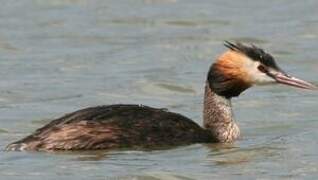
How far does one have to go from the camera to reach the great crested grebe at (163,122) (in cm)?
1312

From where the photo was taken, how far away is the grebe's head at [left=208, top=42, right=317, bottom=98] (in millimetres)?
13711

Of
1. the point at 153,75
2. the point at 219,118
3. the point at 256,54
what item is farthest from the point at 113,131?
the point at 153,75

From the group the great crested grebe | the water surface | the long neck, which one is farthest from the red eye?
the water surface

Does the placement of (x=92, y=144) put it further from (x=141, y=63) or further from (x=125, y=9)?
(x=125, y=9)

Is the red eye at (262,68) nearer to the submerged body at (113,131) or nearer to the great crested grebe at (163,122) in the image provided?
the great crested grebe at (163,122)

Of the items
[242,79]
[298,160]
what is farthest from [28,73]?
[298,160]

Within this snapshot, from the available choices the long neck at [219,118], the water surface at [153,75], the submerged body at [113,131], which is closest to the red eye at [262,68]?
the long neck at [219,118]

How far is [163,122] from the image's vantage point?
13484 mm

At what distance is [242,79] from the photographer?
1378cm

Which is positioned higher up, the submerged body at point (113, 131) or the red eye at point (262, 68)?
the red eye at point (262, 68)

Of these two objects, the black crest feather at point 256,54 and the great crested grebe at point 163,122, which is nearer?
the great crested grebe at point 163,122

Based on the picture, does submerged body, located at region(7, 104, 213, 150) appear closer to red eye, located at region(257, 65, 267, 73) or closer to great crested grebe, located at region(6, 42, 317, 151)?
great crested grebe, located at region(6, 42, 317, 151)

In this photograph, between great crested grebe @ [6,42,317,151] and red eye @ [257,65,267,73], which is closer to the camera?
great crested grebe @ [6,42,317,151]

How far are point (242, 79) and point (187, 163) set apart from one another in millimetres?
1397
